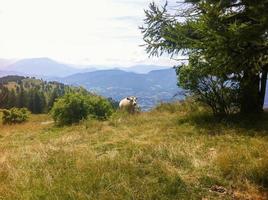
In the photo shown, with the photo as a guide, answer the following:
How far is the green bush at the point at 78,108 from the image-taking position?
22.6 m

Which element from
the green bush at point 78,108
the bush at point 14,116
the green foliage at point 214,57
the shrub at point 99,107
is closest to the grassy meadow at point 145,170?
the green foliage at point 214,57

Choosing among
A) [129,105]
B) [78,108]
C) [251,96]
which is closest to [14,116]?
[129,105]

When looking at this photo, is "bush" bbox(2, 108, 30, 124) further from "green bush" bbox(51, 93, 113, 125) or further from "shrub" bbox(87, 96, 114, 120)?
"shrub" bbox(87, 96, 114, 120)

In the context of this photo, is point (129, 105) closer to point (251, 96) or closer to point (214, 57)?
point (251, 96)

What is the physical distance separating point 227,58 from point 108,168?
12.7 feet

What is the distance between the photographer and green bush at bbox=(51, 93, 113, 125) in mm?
22562

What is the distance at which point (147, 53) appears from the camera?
18.1 m

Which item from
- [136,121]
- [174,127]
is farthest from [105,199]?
[136,121]

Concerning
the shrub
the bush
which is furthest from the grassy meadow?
the bush

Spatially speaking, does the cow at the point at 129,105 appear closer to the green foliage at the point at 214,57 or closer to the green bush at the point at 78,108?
the green bush at the point at 78,108

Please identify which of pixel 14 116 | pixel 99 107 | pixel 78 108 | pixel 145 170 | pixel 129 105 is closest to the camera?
pixel 145 170

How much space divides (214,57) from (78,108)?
13.6 m

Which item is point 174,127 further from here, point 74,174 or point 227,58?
point 74,174

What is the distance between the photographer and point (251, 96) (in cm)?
1638
